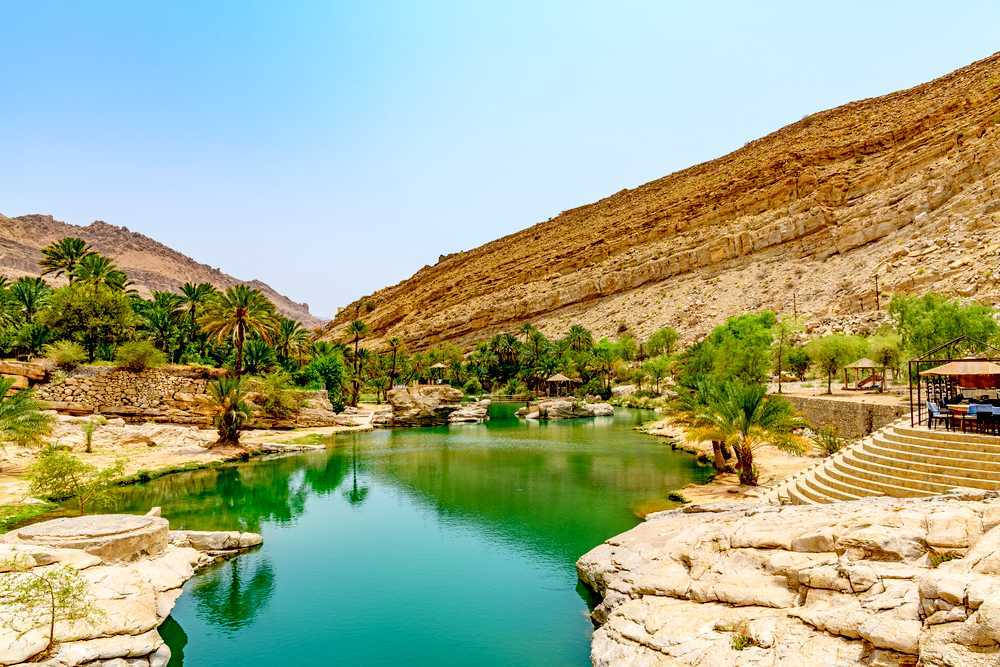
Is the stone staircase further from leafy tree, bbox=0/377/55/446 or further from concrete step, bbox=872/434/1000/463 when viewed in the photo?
leafy tree, bbox=0/377/55/446

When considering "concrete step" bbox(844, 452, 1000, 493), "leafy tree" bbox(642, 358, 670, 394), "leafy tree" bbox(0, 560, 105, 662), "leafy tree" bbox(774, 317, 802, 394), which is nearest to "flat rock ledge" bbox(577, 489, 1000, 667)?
"concrete step" bbox(844, 452, 1000, 493)

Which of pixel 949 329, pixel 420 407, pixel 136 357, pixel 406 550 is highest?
pixel 949 329

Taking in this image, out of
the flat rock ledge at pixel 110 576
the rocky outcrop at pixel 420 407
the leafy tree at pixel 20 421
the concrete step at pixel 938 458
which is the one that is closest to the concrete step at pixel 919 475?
the concrete step at pixel 938 458

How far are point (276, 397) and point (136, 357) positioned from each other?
954 cm

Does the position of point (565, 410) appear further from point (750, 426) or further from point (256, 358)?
point (750, 426)

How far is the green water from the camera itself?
36.3 ft

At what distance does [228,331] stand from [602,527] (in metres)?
33.1

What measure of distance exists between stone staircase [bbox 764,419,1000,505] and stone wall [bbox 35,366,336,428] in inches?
1317

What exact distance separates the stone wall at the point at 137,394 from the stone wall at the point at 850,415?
35320mm

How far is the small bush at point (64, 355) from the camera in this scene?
119 feet

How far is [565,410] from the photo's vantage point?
5219cm

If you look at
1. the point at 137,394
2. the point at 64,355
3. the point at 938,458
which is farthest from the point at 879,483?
the point at 64,355

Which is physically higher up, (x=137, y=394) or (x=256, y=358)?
(x=256, y=358)

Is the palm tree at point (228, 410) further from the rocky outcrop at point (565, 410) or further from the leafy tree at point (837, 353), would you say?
the leafy tree at point (837, 353)
